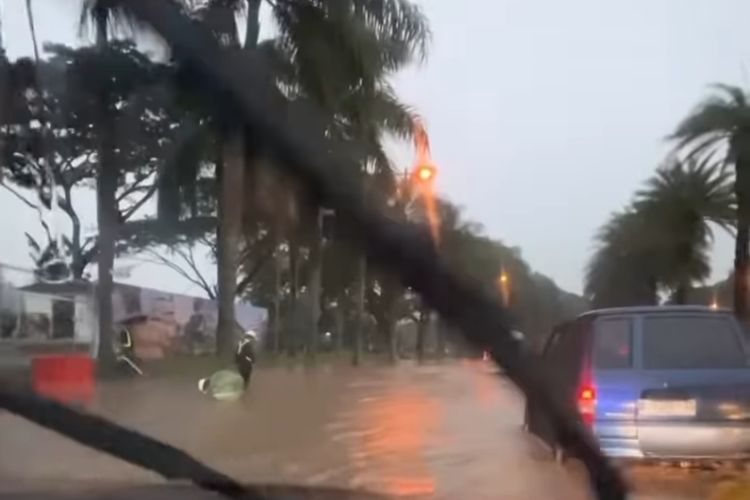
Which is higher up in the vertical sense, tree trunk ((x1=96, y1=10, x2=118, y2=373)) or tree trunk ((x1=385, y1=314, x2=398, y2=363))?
tree trunk ((x1=96, y1=10, x2=118, y2=373))

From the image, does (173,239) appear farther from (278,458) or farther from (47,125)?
(278,458)

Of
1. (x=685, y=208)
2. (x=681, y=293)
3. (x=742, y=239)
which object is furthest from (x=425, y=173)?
(x=681, y=293)

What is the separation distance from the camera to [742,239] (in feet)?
106

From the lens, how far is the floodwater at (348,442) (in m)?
10.3

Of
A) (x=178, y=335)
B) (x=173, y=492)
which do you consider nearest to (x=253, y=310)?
(x=178, y=335)

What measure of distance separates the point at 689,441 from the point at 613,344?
4.20ft

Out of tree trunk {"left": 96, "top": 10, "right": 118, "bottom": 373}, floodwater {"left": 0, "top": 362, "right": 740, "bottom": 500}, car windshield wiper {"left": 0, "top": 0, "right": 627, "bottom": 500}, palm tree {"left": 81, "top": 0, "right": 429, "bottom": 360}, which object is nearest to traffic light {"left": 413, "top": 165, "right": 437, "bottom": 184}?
floodwater {"left": 0, "top": 362, "right": 740, "bottom": 500}

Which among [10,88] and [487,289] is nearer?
[487,289]

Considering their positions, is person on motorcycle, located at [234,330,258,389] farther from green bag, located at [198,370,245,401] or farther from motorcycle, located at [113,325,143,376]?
motorcycle, located at [113,325,143,376]

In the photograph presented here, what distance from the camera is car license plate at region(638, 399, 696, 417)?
11.7m

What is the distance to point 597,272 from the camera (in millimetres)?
33656

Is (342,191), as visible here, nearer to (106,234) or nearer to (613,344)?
(613,344)

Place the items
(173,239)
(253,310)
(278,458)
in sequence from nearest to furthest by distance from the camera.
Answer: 1. (278,458)
2. (173,239)
3. (253,310)

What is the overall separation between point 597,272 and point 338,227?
30.1 m
